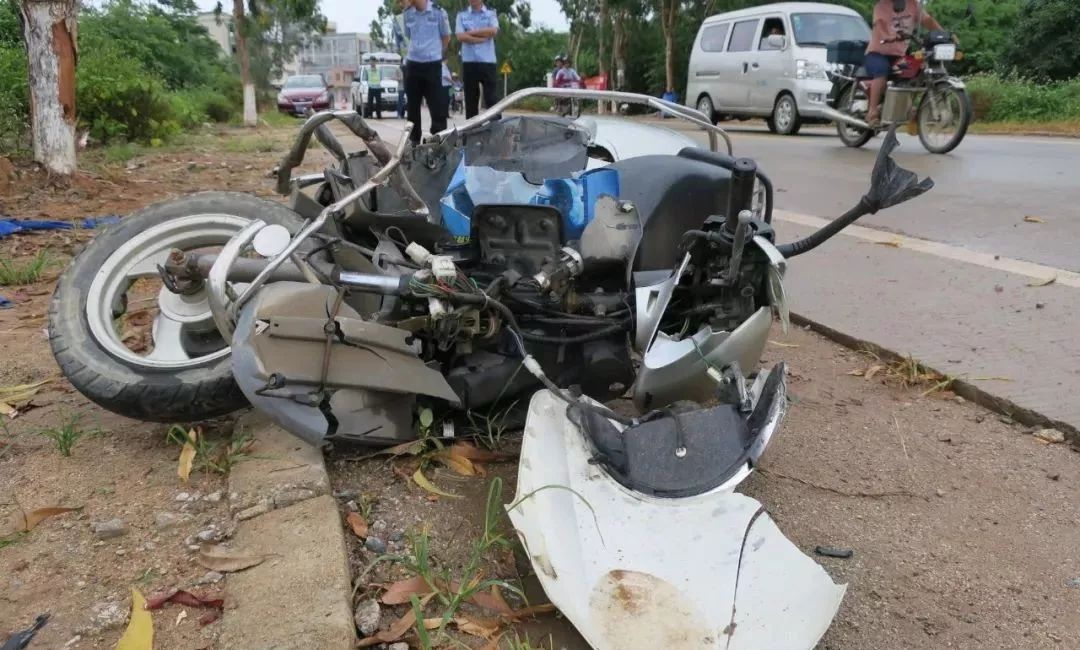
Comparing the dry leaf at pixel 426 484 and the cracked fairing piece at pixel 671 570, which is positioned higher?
the cracked fairing piece at pixel 671 570

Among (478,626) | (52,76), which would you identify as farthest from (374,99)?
(478,626)

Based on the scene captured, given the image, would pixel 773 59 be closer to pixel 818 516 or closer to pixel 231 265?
pixel 818 516

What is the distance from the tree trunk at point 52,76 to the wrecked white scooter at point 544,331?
545 cm

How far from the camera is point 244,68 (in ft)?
71.6

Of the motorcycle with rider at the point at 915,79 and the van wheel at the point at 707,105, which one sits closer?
the motorcycle with rider at the point at 915,79

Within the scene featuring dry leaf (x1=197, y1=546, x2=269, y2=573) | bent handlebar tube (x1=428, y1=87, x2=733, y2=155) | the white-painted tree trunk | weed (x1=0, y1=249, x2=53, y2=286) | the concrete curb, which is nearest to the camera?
the concrete curb

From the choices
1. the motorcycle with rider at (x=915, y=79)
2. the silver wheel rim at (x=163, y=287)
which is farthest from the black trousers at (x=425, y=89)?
the silver wheel rim at (x=163, y=287)

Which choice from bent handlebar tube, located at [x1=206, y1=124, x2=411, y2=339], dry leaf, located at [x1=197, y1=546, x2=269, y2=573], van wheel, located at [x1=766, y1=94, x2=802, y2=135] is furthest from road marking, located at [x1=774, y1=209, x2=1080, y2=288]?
van wheel, located at [x1=766, y1=94, x2=802, y2=135]

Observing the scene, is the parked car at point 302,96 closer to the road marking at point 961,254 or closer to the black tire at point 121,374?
the road marking at point 961,254

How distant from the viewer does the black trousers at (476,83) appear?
827 centimetres

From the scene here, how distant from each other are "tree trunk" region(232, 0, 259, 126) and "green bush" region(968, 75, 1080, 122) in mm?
15953

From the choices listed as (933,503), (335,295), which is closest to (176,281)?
(335,295)

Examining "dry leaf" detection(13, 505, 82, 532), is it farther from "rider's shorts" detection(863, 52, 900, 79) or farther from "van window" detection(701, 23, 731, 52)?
"van window" detection(701, 23, 731, 52)

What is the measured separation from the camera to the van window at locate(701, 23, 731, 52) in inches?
596
